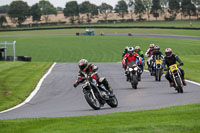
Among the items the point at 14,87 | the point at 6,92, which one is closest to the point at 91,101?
the point at 6,92

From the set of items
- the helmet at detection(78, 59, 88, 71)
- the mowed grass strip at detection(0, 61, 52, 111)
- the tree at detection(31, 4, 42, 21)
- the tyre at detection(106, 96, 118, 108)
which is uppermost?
the tree at detection(31, 4, 42, 21)

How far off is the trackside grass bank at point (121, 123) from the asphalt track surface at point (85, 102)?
169 centimetres

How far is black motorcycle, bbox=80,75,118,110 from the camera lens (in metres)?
13.4

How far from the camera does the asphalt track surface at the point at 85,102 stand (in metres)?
13.4

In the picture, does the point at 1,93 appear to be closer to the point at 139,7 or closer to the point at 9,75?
the point at 9,75

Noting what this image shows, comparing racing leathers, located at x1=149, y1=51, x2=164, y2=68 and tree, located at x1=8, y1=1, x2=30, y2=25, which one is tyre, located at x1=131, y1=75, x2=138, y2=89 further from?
tree, located at x1=8, y1=1, x2=30, y2=25

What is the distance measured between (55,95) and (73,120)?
777 cm

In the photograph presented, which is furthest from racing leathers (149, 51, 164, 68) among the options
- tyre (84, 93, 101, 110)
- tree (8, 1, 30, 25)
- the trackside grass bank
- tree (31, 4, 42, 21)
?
tree (8, 1, 30, 25)

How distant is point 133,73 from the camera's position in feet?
66.0

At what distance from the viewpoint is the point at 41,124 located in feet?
34.0

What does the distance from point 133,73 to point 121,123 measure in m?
10.3

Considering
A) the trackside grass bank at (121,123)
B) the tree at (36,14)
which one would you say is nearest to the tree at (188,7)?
the tree at (36,14)

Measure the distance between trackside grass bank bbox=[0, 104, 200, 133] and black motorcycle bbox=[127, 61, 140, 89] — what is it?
7981 millimetres

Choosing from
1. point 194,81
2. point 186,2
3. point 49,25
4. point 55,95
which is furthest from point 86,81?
point 186,2
